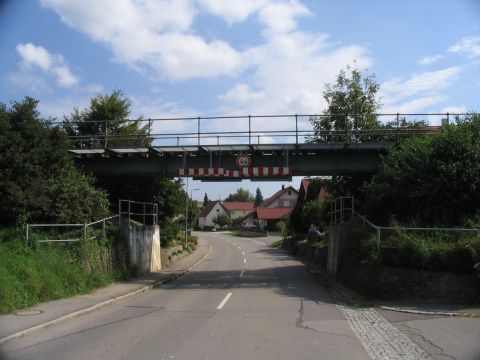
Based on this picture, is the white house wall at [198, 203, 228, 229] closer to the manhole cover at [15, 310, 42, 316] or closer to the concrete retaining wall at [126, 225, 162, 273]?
the concrete retaining wall at [126, 225, 162, 273]

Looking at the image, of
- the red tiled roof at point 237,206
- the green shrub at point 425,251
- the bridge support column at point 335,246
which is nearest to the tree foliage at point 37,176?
the bridge support column at point 335,246

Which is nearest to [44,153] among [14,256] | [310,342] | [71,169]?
[71,169]

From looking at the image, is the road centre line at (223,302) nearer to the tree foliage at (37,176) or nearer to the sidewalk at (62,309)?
the sidewalk at (62,309)

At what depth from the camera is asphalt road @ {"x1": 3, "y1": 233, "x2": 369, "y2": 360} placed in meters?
8.09

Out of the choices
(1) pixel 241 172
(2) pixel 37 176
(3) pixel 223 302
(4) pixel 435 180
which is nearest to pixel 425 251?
(4) pixel 435 180

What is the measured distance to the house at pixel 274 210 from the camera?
4166 inches

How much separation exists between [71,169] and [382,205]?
41.5 feet

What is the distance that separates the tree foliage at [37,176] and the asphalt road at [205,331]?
5569mm

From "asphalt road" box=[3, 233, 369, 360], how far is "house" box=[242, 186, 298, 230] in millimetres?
87247

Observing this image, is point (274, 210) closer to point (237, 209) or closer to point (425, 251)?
point (237, 209)

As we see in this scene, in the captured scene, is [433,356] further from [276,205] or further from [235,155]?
[276,205]

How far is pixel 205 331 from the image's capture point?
10.0 m

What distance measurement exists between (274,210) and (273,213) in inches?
84.5

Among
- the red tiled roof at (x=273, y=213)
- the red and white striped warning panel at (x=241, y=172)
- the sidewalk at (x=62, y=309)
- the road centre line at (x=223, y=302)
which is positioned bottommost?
the road centre line at (x=223, y=302)
